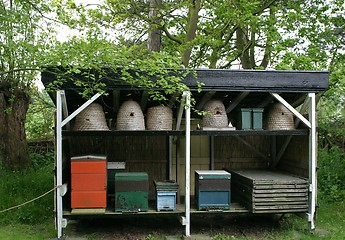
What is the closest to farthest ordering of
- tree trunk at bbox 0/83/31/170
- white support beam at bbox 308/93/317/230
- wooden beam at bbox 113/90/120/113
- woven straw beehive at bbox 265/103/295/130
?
1. white support beam at bbox 308/93/317/230
2. wooden beam at bbox 113/90/120/113
3. woven straw beehive at bbox 265/103/295/130
4. tree trunk at bbox 0/83/31/170

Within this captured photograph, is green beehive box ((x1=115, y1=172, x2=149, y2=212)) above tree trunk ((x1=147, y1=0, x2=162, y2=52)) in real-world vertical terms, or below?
below

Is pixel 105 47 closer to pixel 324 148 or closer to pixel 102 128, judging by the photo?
pixel 102 128

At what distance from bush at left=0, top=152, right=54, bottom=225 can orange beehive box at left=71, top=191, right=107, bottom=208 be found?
68.4 inches

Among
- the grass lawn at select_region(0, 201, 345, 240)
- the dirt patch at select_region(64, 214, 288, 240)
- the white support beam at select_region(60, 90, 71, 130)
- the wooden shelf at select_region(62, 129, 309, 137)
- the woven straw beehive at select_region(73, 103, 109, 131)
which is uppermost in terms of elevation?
the white support beam at select_region(60, 90, 71, 130)

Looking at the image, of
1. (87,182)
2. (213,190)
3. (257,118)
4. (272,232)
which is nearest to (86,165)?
(87,182)

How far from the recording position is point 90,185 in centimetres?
696

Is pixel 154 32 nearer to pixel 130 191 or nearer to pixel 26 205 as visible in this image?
pixel 26 205

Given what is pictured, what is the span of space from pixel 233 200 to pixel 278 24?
662 centimetres

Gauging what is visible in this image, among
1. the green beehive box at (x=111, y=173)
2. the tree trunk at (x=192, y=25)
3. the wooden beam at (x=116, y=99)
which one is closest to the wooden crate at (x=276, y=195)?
the green beehive box at (x=111, y=173)

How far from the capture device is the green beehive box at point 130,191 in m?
7.05

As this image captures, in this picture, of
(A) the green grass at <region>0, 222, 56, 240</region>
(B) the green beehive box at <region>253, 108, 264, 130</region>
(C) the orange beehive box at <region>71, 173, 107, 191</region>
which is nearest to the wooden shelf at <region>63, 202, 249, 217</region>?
(C) the orange beehive box at <region>71, 173, 107, 191</region>

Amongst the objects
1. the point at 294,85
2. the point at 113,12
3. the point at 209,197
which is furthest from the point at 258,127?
the point at 113,12

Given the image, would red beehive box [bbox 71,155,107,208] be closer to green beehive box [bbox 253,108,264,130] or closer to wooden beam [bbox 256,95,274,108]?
green beehive box [bbox 253,108,264,130]

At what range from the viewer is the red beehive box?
6941mm
